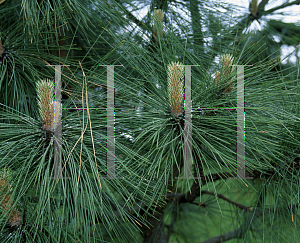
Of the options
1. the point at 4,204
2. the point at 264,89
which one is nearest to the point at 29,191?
the point at 4,204

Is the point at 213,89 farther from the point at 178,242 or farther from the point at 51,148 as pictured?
the point at 178,242

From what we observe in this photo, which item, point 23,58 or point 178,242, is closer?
point 23,58

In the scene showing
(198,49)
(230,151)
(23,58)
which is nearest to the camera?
(230,151)

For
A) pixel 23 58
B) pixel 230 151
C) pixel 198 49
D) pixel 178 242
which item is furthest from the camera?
pixel 178 242

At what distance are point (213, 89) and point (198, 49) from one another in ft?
0.81

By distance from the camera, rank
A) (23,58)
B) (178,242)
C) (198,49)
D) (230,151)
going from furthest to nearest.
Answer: (178,242) → (198,49) → (23,58) → (230,151)

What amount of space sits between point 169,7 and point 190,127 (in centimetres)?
38

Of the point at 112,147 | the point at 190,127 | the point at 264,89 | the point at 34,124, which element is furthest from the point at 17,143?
the point at 264,89

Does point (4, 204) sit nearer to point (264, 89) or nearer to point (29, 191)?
point (29, 191)

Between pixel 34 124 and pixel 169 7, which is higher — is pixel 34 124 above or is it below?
below

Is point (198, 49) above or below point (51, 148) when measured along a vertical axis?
above

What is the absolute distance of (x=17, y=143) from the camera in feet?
1.36

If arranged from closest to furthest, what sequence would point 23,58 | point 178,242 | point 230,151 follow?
point 230,151 < point 23,58 < point 178,242

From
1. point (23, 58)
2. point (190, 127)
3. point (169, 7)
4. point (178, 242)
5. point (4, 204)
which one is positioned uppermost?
point (169, 7)
